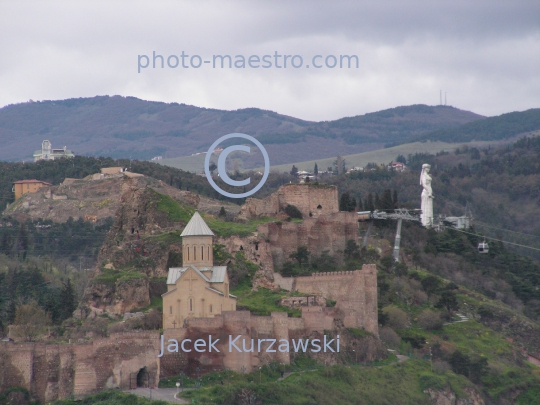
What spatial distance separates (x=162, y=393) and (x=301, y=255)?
19.2 m

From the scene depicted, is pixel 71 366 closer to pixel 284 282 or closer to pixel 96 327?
pixel 96 327

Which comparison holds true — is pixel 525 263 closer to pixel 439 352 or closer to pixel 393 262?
pixel 393 262

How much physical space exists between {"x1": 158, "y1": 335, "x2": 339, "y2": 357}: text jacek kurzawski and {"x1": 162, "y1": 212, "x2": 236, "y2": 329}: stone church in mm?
2788

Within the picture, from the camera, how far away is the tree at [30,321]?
64.6m

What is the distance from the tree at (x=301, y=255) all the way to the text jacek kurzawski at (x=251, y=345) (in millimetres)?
9621

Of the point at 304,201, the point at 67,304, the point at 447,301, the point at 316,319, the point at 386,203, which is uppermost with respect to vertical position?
the point at 304,201

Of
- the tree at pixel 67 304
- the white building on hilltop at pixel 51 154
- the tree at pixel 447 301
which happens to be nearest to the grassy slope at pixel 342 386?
the tree at pixel 447 301

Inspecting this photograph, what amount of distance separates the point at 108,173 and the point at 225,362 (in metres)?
61.7

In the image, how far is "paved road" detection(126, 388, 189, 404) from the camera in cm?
5596

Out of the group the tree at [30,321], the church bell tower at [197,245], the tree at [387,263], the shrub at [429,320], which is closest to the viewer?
the tree at [30,321]

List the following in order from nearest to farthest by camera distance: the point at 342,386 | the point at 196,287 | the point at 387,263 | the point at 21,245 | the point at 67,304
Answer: the point at 342,386 < the point at 196,287 < the point at 67,304 < the point at 387,263 < the point at 21,245

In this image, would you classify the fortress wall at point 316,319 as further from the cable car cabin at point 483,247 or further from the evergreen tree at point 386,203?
the cable car cabin at point 483,247

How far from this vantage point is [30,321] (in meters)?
68.8

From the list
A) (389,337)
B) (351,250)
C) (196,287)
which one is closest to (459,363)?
(389,337)
